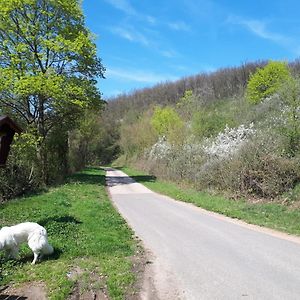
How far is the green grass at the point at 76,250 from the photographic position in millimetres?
7902

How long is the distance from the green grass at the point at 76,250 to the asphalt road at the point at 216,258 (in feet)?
2.14

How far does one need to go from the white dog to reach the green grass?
21cm

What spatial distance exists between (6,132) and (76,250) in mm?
3305

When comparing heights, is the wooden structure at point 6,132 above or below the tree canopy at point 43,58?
below

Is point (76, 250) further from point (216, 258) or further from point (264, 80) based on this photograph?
point (264, 80)

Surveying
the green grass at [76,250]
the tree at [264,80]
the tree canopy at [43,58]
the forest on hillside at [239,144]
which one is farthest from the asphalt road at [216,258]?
the tree at [264,80]

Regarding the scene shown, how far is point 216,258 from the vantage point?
9422 mm

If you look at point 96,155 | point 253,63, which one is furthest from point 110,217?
point 253,63

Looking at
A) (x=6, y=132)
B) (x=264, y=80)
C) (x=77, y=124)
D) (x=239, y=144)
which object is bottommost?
(x=6, y=132)

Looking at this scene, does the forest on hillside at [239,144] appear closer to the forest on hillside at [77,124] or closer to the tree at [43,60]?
the forest on hillside at [77,124]

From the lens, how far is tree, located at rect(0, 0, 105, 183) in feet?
87.6

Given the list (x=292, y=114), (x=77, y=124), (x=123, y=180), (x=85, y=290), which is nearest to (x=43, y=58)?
(x=77, y=124)

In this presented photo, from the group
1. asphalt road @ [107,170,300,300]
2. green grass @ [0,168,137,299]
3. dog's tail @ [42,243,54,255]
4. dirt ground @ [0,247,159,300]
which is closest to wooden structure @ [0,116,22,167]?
dog's tail @ [42,243,54,255]

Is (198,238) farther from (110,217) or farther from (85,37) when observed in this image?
(85,37)
